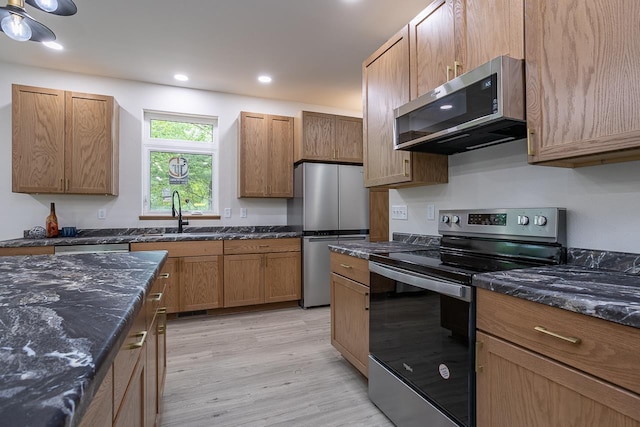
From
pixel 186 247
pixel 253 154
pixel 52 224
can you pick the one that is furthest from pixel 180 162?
pixel 52 224

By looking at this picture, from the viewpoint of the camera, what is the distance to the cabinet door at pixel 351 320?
1.99 meters

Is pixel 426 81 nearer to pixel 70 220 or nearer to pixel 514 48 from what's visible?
pixel 514 48

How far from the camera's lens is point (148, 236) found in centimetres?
343

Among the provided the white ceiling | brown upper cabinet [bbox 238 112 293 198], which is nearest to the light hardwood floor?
brown upper cabinet [bbox 238 112 293 198]

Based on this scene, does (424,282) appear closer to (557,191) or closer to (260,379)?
(557,191)

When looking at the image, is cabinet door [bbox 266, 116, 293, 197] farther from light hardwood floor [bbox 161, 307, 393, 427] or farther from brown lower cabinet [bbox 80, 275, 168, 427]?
brown lower cabinet [bbox 80, 275, 168, 427]

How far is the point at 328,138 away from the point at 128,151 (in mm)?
2374

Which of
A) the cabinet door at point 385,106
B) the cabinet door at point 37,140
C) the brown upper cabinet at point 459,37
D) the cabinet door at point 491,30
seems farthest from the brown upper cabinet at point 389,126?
the cabinet door at point 37,140

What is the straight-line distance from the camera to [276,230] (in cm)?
429

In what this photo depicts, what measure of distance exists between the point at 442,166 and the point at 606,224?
0.98 meters

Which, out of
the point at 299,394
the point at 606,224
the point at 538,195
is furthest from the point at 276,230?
the point at 606,224

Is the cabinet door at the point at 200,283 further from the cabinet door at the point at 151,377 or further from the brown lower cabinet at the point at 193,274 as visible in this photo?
the cabinet door at the point at 151,377

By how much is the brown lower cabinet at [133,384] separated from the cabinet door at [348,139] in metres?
2.94

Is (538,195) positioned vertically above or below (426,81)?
below
